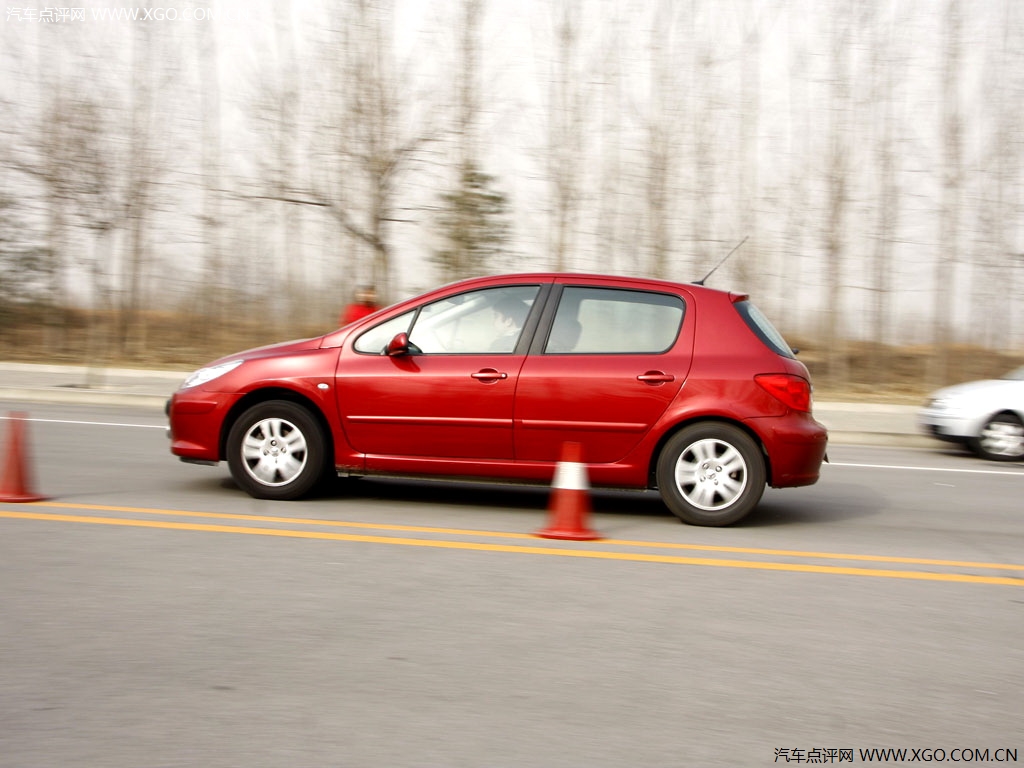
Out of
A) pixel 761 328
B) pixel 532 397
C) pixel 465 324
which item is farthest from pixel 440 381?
pixel 761 328

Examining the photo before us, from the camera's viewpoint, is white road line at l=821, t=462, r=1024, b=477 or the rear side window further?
white road line at l=821, t=462, r=1024, b=477

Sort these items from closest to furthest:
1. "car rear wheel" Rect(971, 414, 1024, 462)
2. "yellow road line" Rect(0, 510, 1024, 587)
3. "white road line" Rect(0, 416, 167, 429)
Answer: "yellow road line" Rect(0, 510, 1024, 587), "white road line" Rect(0, 416, 167, 429), "car rear wheel" Rect(971, 414, 1024, 462)

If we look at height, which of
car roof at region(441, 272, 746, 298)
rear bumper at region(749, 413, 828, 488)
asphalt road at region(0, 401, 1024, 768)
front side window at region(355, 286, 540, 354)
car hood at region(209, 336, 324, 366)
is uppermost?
car roof at region(441, 272, 746, 298)

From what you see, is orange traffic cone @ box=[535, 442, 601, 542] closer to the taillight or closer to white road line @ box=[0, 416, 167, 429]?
the taillight

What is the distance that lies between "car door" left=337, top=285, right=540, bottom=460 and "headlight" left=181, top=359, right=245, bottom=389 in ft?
2.63

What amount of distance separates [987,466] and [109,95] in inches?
731

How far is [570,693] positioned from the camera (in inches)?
156

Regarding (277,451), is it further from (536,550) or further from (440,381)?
(536,550)

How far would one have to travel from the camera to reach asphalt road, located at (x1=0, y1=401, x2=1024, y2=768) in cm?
353

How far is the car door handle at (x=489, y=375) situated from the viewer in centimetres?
739

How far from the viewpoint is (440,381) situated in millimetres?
7457

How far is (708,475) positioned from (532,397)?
130cm

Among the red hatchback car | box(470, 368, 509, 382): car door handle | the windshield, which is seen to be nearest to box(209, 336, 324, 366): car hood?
the red hatchback car

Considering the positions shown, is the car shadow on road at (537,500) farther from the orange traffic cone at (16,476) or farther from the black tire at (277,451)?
the orange traffic cone at (16,476)
